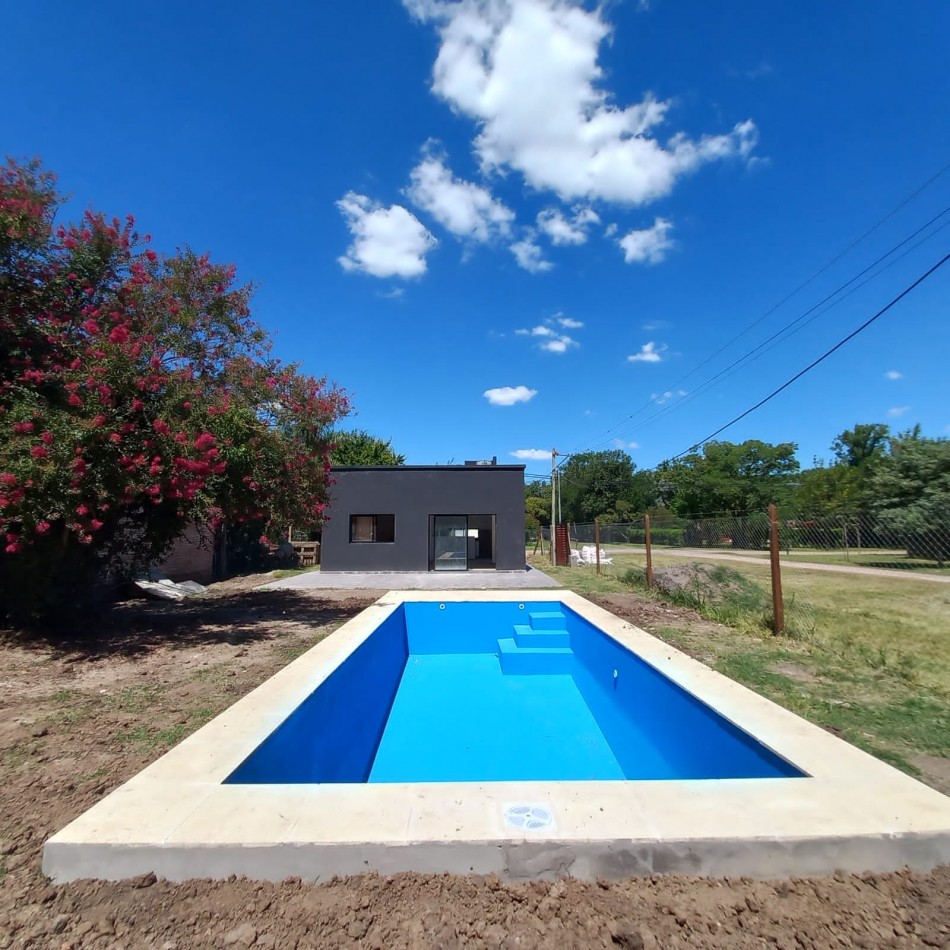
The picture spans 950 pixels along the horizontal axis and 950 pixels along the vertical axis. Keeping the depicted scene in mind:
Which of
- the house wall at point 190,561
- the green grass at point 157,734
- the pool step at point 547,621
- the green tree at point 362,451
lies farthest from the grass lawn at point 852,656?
the green tree at point 362,451

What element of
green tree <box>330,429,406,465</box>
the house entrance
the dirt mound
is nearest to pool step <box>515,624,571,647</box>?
the dirt mound

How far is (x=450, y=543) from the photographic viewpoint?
16969 millimetres

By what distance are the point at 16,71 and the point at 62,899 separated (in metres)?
8.32

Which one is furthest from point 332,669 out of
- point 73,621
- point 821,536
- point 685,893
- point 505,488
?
point 505,488

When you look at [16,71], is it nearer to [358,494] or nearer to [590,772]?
[590,772]

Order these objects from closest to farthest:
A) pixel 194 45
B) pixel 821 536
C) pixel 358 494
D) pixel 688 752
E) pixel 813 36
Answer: pixel 688 752, pixel 194 45, pixel 813 36, pixel 821 536, pixel 358 494

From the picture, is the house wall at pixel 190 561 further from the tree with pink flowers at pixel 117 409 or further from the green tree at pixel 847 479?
the green tree at pixel 847 479

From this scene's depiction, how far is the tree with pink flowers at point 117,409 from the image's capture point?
5324 mm

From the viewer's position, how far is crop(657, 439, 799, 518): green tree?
143 ft

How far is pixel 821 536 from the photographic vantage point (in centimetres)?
930

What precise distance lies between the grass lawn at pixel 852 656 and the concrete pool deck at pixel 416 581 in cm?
381

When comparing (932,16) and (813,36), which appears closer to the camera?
(932,16)

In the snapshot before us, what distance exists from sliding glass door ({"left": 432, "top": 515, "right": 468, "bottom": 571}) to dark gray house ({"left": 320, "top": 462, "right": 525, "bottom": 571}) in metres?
0.15

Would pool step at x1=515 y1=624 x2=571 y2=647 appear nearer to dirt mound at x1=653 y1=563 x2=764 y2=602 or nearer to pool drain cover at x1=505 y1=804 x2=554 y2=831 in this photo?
dirt mound at x1=653 y1=563 x2=764 y2=602
